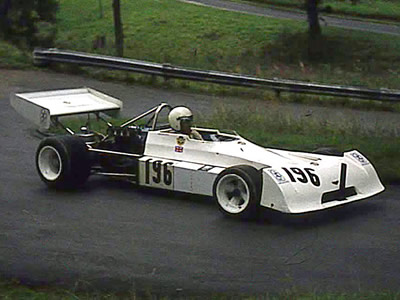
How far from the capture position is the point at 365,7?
53844 mm

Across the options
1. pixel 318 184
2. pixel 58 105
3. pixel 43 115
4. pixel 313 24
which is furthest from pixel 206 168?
pixel 313 24

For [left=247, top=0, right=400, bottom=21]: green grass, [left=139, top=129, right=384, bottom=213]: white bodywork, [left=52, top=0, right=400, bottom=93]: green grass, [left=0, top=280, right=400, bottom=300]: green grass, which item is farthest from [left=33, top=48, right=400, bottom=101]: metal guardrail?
[left=247, top=0, right=400, bottom=21]: green grass

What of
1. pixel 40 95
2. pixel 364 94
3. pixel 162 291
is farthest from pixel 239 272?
pixel 364 94

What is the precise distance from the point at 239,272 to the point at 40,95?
6.02 m

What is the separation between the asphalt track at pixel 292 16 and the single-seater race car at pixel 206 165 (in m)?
34.4

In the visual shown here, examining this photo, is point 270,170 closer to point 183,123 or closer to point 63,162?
point 183,123

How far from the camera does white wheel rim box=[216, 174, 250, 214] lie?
397 inches

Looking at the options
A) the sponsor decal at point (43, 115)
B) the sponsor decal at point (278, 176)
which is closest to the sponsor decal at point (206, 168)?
the sponsor decal at point (278, 176)

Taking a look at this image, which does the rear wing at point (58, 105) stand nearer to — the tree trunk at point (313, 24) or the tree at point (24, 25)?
the tree at point (24, 25)

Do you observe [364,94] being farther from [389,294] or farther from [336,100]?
[389,294]

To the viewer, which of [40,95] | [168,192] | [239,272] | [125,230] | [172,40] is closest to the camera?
[239,272]

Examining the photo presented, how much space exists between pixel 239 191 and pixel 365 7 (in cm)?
4581

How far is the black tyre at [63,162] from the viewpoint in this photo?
1138cm

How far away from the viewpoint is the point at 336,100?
21000 millimetres
